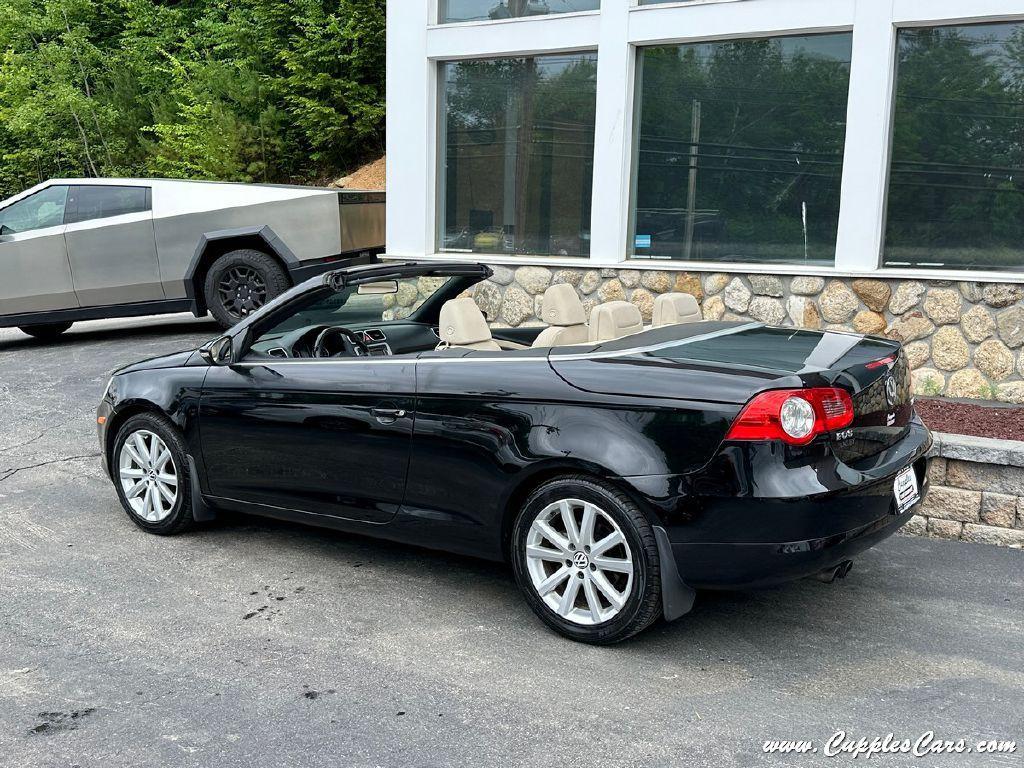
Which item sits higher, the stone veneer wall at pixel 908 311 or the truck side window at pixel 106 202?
the truck side window at pixel 106 202

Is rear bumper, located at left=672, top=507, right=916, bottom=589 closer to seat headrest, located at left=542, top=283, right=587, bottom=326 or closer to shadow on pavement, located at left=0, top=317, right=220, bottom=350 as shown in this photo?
seat headrest, located at left=542, top=283, right=587, bottom=326

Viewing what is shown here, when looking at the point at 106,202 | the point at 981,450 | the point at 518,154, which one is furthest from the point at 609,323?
the point at 106,202

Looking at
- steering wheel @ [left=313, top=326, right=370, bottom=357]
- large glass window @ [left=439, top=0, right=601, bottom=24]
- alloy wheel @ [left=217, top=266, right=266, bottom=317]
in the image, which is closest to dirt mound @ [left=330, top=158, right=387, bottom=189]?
alloy wheel @ [left=217, top=266, right=266, bottom=317]

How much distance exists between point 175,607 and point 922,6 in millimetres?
7157

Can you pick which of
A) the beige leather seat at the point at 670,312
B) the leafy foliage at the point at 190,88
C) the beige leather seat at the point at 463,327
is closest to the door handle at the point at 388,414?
the beige leather seat at the point at 463,327

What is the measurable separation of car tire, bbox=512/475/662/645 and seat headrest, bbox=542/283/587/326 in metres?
1.03

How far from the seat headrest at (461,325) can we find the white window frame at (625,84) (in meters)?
4.74

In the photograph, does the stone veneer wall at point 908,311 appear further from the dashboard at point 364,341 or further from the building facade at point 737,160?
the dashboard at point 364,341

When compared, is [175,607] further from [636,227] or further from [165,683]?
[636,227]

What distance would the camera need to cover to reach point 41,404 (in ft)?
29.7

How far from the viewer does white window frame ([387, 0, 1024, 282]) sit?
332 inches

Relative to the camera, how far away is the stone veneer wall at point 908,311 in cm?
811

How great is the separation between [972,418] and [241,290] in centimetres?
770

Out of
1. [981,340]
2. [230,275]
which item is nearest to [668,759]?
[981,340]
